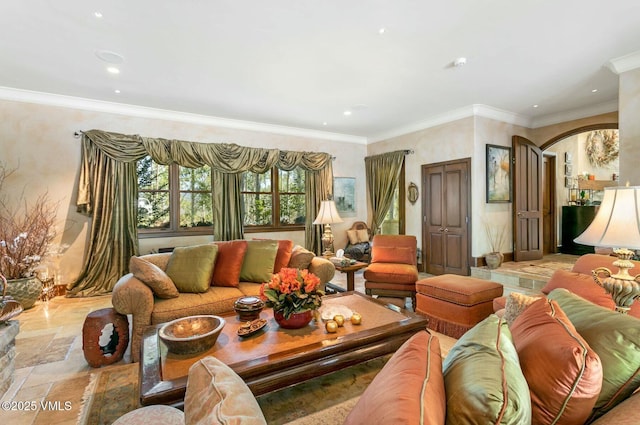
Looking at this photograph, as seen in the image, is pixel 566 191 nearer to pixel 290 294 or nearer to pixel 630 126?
pixel 630 126

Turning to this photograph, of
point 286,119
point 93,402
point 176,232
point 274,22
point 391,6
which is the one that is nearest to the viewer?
point 93,402

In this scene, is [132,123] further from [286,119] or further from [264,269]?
[264,269]

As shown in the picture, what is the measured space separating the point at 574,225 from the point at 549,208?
552 mm

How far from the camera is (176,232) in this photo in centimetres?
496

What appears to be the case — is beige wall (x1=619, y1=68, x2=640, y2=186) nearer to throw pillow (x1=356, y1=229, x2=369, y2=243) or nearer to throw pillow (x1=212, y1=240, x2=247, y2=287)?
throw pillow (x1=356, y1=229, x2=369, y2=243)

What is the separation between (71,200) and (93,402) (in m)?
3.44

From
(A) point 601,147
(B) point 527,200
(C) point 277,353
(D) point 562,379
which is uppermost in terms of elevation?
(A) point 601,147

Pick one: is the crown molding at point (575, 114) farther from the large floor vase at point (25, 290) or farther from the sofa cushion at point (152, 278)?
the large floor vase at point (25, 290)

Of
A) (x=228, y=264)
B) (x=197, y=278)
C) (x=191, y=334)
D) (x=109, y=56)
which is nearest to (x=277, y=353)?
(x=191, y=334)

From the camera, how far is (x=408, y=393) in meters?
0.68

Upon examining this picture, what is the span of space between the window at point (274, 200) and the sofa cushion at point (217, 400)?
16.0ft

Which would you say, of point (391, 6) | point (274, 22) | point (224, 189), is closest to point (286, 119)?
point (224, 189)

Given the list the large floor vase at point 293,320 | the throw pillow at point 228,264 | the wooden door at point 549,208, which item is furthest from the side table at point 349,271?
the wooden door at point 549,208

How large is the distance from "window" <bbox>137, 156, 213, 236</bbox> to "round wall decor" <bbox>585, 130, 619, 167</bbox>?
26.9 ft
